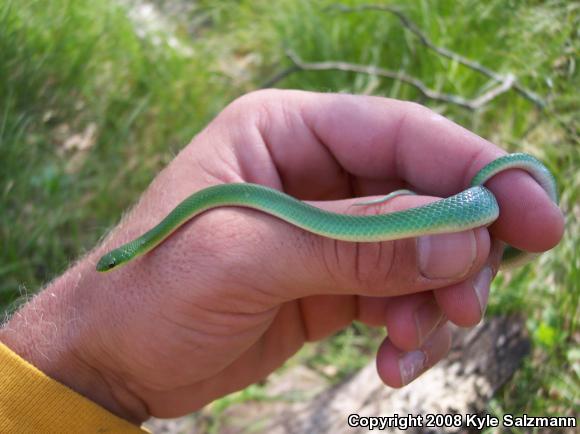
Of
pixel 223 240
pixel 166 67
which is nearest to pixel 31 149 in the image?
pixel 166 67

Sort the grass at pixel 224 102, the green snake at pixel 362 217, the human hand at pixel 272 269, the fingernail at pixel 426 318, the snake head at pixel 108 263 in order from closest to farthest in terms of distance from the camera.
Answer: the green snake at pixel 362 217 < the human hand at pixel 272 269 < the snake head at pixel 108 263 < the fingernail at pixel 426 318 < the grass at pixel 224 102

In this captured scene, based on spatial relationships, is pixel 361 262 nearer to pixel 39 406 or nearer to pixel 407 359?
pixel 407 359

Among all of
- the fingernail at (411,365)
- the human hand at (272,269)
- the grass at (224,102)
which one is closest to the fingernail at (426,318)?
the human hand at (272,269)

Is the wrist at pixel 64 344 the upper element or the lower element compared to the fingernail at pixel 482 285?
upper

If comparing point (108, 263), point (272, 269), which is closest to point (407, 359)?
point (272, 269)

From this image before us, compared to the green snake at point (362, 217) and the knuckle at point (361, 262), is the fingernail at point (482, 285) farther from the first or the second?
the knuckle at point (361, 262)

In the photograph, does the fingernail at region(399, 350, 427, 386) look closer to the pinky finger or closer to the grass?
the pinky finger

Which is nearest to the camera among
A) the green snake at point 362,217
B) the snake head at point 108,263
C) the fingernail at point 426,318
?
the green snake at point 362,217

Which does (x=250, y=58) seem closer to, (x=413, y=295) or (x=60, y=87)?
(x=60, y=87)

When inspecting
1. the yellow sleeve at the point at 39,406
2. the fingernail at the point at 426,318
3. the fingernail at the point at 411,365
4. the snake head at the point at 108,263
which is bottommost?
the fingernail at the point at 411,365
